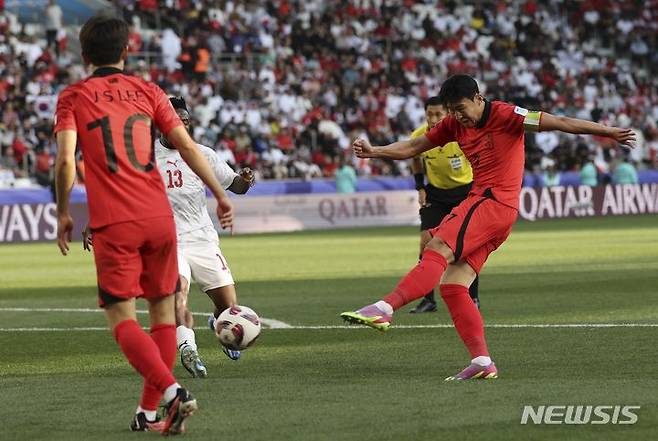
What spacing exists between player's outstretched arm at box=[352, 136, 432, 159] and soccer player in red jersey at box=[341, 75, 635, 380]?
13.6 inches

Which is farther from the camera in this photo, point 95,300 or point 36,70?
point 36,70

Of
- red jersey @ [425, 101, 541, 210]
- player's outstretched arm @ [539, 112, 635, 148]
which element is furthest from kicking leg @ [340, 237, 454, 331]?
player's outstretched arm @ [539, 112, 635, 148]

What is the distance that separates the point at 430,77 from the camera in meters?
48.0

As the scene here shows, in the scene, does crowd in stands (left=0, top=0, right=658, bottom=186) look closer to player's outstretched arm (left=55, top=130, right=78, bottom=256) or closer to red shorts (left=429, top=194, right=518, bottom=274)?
red shorts (left=429, top=194, right=518, bottom=274)

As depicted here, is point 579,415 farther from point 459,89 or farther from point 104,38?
point 104,38

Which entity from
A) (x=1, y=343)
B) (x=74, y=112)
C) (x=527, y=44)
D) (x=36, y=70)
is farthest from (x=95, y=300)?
(x=527, y=44)

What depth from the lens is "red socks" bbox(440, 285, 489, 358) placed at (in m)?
9.95

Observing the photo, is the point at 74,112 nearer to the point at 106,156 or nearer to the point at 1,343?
the point at 106,156

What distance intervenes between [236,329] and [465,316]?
1635 mm

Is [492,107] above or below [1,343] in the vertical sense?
above

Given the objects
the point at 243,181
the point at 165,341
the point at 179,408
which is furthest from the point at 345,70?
the point at 179,408

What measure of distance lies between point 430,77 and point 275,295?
100 feet

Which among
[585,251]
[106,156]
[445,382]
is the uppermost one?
[106,156]

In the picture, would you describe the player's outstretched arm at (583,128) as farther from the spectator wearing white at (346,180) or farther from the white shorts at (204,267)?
the spectator wearing white at (346,180)
